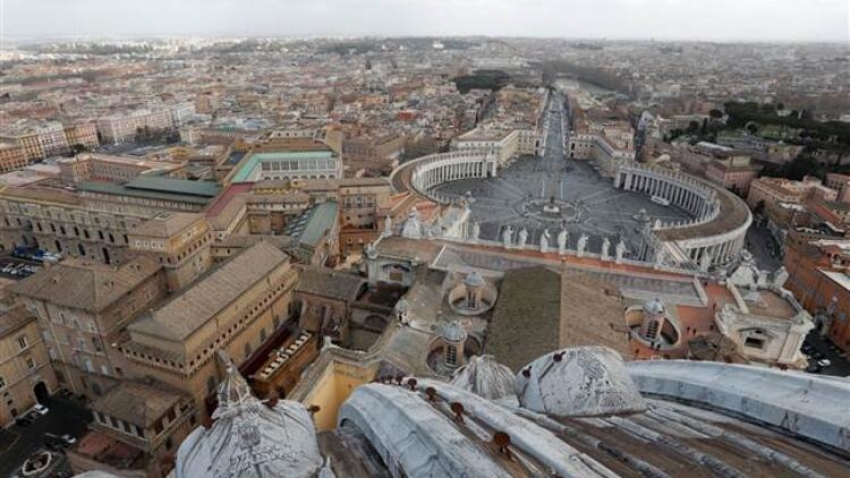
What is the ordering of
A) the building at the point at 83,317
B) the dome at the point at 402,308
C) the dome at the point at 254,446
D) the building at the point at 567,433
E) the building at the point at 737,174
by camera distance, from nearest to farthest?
the building at the point at 567,433
the dome at the point at 254,446
the dome at the point at 402,308
the building at the point at 83,317
the building at the point at 737,174

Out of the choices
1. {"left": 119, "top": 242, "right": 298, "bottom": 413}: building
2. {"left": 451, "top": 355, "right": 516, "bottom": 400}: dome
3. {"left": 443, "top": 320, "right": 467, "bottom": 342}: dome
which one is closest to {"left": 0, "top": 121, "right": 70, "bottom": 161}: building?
{"left": 119, "top": 242, "right": 298, "bottom": 413}: building

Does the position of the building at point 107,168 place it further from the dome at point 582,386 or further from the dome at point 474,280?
the dome at point 582,386

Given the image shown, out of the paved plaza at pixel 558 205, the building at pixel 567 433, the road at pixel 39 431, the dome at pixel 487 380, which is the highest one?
the building at pixel 567 433

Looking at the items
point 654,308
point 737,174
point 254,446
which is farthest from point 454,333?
point 737,174

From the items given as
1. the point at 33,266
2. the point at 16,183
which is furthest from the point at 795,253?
the point at 16,183

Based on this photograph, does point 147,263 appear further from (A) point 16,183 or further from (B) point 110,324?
(A) point 16,183

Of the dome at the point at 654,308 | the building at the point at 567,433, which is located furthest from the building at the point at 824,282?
the building at the point at 567,433

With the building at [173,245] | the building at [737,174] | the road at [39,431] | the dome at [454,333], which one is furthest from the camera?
the building at [737,174]

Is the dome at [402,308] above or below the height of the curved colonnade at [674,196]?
above
